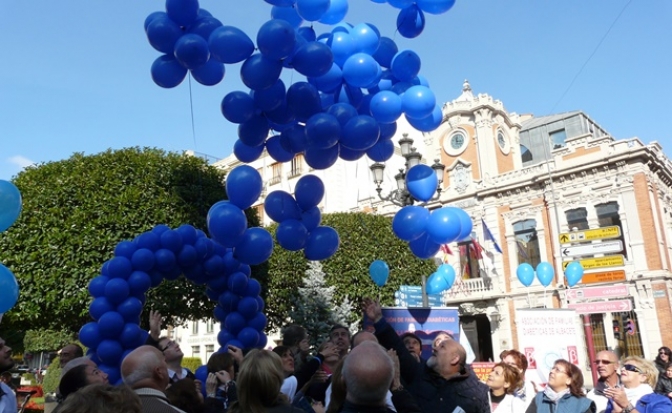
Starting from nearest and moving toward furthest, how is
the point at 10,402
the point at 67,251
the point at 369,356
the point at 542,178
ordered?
the point at 369,356 < the point at 10,402 < the point at 67,251 < the point at 542,178

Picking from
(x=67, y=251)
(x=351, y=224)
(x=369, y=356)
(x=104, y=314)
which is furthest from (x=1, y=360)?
(x=351, y=224)

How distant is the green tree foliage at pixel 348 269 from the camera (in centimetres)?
1742

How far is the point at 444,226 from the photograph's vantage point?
610cm

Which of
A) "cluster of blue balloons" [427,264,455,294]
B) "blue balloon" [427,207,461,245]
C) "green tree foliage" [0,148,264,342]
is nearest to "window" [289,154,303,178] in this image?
"green tree foliage" [0,148,264,342]

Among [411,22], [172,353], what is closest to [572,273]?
[411,22]

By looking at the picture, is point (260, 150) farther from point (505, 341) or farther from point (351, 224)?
point (505, 341)

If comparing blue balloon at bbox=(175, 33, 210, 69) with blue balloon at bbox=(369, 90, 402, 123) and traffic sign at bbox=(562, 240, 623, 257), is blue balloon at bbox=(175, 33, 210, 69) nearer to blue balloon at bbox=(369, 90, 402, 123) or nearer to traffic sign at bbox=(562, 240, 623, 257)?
blue balloon at bbox=(369, 90, 402, 123)

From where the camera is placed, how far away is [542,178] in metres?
21.8

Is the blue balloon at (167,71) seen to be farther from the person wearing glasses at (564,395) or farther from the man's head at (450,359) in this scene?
the person wearing glasses at (564,395)

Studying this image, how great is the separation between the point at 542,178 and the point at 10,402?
69.9 ft

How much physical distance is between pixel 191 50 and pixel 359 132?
191cm

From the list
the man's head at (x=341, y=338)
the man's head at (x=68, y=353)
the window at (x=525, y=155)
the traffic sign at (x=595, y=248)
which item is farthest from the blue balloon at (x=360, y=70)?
the window at (x=525, y=155)

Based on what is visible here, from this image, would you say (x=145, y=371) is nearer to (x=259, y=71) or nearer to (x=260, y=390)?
(x=260, y=390)

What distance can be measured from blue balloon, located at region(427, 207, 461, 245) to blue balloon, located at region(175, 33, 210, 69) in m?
3.19
